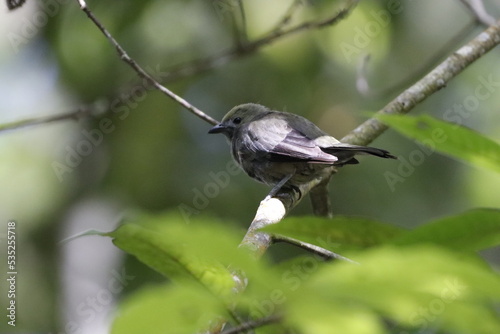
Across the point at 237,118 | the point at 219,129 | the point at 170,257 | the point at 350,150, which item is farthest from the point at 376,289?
the point at 237,118

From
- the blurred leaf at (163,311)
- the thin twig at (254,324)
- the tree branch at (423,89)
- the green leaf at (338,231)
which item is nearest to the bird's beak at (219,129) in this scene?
the tree branch at (423,89)

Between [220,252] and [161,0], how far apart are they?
7.24 metres

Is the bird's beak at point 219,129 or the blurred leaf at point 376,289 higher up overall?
the blurred leaf at point 376,289

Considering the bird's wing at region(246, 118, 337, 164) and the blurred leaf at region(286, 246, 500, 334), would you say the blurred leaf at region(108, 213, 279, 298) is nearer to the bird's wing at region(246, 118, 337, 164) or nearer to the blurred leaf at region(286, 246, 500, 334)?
the blurred leaf at region(286, 246, 500, 334)

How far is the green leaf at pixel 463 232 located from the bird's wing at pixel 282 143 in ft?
11.5

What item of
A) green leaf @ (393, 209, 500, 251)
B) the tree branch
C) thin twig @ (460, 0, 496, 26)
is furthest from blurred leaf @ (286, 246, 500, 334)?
thin twig @ (460, 0, 496, 26)

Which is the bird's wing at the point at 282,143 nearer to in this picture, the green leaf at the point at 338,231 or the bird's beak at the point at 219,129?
the bird's beak at the point at 219,129

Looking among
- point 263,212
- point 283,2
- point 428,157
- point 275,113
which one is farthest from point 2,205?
point 428,157

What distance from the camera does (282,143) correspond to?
16.7 ft

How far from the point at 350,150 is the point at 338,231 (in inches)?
132

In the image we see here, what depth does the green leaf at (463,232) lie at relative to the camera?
0.99 meters

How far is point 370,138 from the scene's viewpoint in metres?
4.52

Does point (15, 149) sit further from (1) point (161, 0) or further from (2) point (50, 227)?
(1) point (161, 0)

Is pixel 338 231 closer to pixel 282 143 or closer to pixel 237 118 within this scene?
pixel 282 143
